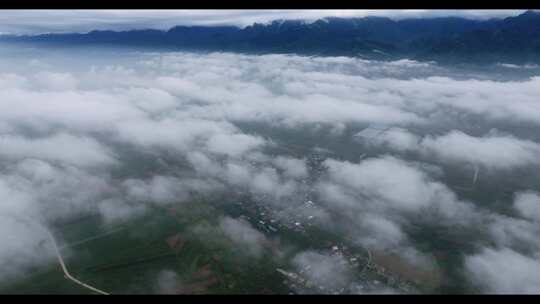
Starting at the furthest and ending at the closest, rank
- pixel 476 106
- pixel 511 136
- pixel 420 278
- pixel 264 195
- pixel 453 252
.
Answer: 1. pixel 476 106
2. pixel 511 136
3. pixel 264 195
4. pixel 453 252
5. pixel 420 278

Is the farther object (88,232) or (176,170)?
(176,170)

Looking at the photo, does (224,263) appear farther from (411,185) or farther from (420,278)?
(411,185)

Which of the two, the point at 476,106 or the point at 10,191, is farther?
the point at 476,106

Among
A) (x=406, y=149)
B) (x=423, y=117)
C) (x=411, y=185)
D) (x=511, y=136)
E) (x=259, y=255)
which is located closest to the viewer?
(x=259, y=255)

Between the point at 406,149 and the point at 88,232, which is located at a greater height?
the point at 88,232

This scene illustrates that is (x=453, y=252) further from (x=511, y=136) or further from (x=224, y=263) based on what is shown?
(x=511, y=136)

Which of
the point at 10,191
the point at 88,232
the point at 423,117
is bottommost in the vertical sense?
the point at 423,117

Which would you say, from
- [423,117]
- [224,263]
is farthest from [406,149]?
[224,263]

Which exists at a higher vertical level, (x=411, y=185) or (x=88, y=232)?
(x=88, y=232)

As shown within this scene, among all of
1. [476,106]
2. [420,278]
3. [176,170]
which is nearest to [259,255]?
[420,278]
